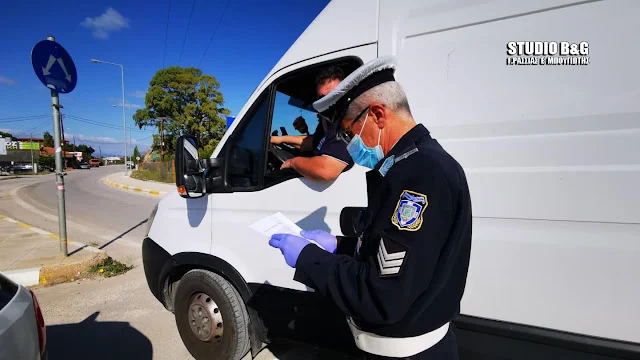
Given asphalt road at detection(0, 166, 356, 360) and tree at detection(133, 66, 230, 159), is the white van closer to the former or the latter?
asphalt road at detection(0, 166, 356, 360)

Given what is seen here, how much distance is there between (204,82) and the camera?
84.5ft

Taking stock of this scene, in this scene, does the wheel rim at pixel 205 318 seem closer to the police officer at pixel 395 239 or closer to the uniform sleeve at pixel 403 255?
the police officer at pixel 395 239

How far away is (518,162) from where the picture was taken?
1.48m

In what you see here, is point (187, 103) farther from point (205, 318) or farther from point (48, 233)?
point (205, 318)

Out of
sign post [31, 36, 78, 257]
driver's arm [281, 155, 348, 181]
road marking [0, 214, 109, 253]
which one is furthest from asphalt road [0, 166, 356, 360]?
driver's arm [281, 155, 348, 181]

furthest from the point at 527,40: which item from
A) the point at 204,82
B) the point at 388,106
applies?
the point at 204,82

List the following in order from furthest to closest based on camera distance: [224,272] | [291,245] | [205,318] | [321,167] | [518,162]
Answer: [205,318]
[224,272]
[321,167]
[518,162]
[291,245]

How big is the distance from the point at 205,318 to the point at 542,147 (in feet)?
7.77

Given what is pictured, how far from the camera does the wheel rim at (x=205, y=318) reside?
2.31 meters

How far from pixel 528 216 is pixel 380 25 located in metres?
1.21

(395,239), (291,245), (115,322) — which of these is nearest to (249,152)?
(291,245)

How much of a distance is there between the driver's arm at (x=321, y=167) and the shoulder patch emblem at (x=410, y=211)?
0.91m

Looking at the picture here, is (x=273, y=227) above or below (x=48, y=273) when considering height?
above

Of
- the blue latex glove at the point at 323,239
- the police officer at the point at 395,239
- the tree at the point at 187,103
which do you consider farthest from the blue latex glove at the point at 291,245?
the tree at the point at 187,103
